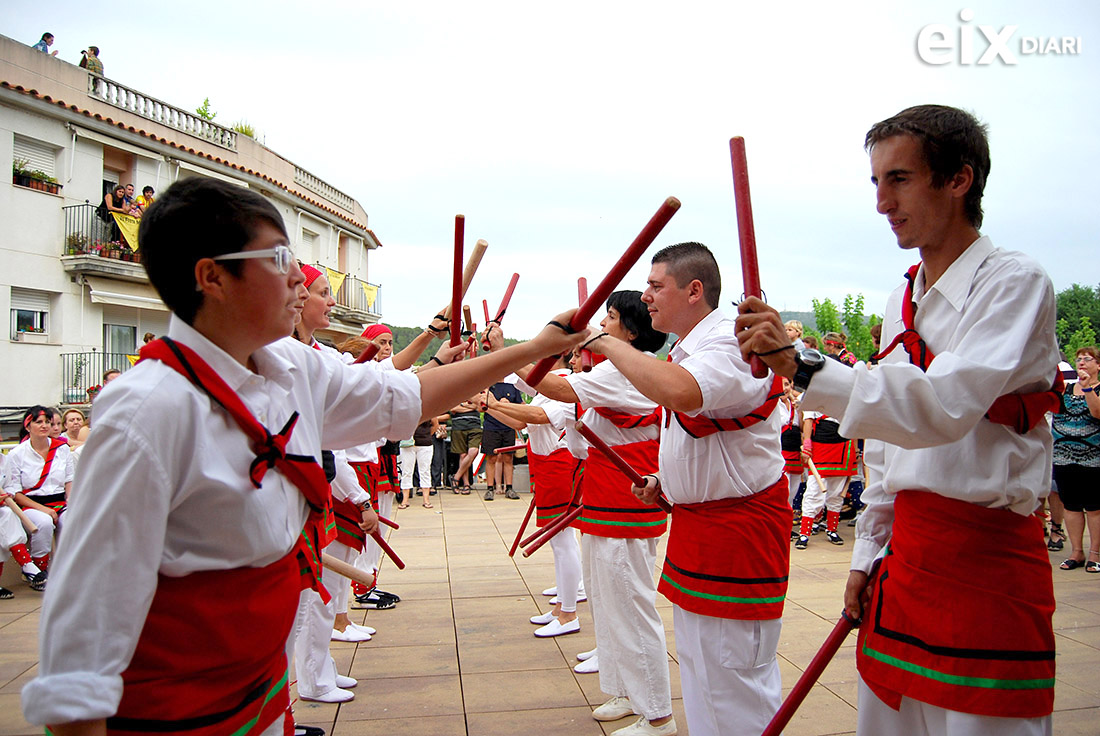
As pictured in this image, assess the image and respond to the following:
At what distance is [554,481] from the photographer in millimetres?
6426

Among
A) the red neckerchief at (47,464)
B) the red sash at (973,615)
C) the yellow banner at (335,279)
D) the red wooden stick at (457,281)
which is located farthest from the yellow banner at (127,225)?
the red sash at (973,615)

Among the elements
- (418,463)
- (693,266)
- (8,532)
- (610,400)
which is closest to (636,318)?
(610,400)

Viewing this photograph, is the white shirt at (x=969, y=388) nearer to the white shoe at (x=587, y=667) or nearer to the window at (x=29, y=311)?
the white shoe at (x=587, y=667)

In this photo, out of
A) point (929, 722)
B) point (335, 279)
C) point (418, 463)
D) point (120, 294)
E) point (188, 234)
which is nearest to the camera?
point (188, 234)

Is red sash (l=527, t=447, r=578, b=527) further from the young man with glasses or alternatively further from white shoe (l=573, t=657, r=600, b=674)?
the young man with glasses

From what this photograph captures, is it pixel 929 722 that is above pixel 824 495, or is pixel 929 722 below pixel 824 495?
above

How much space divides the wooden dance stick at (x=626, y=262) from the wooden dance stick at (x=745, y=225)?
0.18 meters

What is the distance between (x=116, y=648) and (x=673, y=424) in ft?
7.34

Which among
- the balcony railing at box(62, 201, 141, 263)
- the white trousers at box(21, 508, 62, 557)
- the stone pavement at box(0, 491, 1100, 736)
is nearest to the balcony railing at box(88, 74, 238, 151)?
the balcony railing at box(62, 201, 141, 263)

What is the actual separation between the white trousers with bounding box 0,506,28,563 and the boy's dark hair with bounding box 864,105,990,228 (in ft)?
27.0

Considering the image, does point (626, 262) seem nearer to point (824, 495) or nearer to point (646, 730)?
point (646, 730)

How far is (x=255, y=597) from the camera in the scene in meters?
1.65

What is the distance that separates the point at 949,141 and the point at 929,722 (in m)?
1.58

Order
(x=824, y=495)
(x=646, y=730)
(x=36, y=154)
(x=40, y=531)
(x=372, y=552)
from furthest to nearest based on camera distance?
1. (x=36, y=154)
2. (x=824, y=495)
3. (x=40, y=531)
4. (x=372, y=552)
5. (x=646, y=730)
